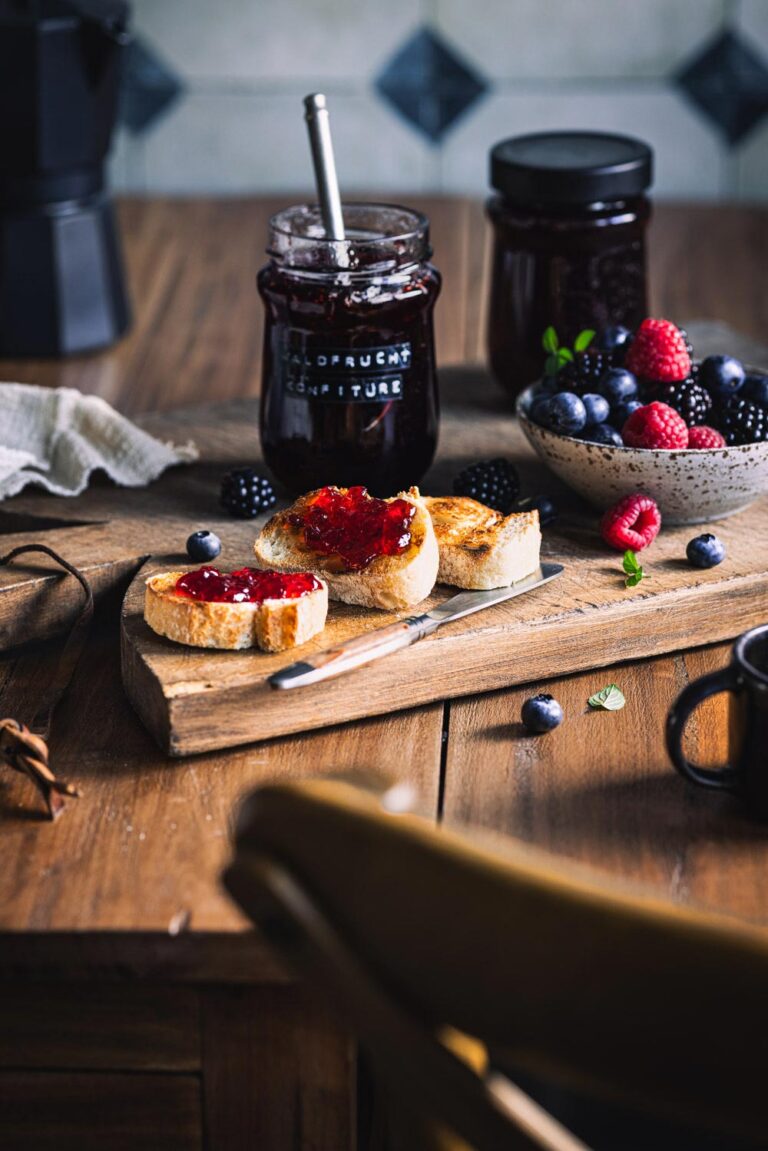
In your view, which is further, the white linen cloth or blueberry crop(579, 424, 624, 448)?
the white linen cloth

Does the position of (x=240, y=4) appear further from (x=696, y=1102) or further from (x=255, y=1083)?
(x=696, y=1102)

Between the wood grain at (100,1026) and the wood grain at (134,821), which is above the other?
the wood grain at (134,821)

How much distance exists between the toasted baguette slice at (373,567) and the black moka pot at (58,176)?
0.98 meters

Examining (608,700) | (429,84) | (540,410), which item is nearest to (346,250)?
(540,410)

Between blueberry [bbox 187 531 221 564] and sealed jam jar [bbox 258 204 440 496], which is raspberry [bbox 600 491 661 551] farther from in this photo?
blueberry [bbox 187 531 221 564]

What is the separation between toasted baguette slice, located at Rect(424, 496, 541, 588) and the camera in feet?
4.25

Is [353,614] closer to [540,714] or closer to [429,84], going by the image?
[540,714]

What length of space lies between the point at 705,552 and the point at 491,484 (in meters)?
0.24

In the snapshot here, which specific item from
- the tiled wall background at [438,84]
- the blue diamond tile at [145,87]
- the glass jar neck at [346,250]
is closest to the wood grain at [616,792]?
the glass jar neck at [346,250]

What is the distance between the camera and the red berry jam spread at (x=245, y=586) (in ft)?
3.96

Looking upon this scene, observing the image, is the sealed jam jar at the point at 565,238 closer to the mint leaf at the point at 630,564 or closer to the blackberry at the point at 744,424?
the blackberry at the point at 744,424

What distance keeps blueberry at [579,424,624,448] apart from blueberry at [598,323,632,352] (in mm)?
127

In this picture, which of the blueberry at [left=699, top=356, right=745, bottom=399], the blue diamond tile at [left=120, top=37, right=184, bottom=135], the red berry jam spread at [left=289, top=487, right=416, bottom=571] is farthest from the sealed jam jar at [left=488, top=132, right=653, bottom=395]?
the blue diamond tile at [left=120, top=37, right=184, bottom=135]

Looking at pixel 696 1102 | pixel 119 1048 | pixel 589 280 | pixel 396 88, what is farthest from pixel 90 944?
pixel 396 88
